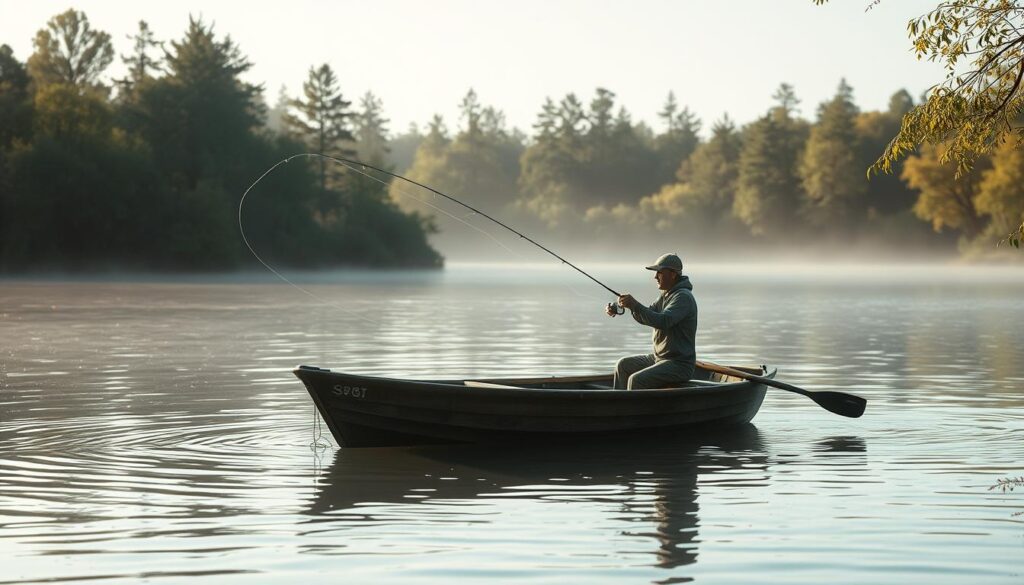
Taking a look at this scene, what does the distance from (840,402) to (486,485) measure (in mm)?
5466

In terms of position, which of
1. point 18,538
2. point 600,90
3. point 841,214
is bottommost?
point 18,538

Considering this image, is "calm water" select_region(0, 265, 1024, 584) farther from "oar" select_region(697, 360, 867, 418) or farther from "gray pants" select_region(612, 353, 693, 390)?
"gray pants" select_region(612, 353, 693, 390)

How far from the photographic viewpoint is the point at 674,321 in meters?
14.4

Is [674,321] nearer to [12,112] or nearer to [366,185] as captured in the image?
[12,112]

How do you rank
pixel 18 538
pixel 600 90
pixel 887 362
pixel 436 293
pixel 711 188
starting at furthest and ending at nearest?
pixel 600 90 → pixel 711 188 → pixel 436 293 → pixel 887 362 → pixel 18 538

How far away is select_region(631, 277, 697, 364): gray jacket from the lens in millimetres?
14352

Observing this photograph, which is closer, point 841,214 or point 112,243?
point 112,243

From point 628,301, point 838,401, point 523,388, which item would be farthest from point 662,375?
point 838,401

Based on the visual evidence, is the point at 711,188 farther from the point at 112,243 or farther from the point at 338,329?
the point at 338,329

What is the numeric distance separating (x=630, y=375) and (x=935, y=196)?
8651 centimetres

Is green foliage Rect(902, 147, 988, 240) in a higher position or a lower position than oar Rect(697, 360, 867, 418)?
higher

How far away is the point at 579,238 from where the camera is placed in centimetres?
14125

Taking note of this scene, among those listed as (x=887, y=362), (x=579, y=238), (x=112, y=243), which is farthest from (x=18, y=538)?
(x=579, y=238)

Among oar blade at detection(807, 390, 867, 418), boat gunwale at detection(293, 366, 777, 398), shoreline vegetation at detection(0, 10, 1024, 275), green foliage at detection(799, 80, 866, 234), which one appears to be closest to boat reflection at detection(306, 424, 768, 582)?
boat gunwale at detection(293, 366, 777, 398)
